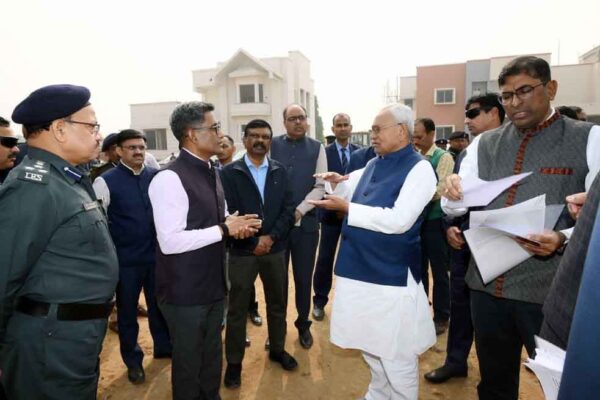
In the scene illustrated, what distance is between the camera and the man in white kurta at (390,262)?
2465 mm

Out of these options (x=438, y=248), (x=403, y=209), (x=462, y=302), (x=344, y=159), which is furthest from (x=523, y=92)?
(x=344, y=159)

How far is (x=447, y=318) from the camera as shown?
181 inches

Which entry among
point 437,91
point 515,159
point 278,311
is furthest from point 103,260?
point 437,91

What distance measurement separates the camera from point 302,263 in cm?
412

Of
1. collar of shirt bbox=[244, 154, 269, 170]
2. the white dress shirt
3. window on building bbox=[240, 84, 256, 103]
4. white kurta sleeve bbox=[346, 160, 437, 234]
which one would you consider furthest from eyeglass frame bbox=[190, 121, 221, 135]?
window on building bbox=[240, 84, 256, 103]

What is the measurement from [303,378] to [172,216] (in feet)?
7.25

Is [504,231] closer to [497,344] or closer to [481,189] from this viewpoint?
[481,189]

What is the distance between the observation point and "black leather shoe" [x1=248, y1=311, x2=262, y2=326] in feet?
15.7

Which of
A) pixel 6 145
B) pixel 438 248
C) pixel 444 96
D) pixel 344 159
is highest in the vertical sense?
pixel 444 96

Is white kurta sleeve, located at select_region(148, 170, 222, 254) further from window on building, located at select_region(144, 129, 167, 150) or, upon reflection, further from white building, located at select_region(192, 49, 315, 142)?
window on building, located at select_region(144, 129, 167, 150)

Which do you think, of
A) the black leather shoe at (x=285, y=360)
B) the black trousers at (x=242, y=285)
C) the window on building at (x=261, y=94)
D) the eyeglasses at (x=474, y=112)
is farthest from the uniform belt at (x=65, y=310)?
the window on building at (x=261, y=94)

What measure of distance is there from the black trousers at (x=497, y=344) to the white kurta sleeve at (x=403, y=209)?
67 centimetres

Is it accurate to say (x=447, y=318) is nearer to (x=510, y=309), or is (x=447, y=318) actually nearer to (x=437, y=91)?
(x=510, y=309)

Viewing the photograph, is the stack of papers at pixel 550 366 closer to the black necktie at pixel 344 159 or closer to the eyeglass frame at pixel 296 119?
the eyeglass frame at pixel 296 119
